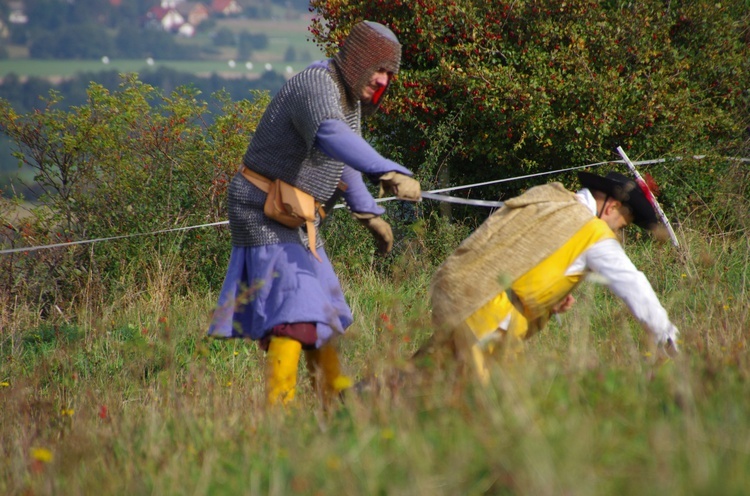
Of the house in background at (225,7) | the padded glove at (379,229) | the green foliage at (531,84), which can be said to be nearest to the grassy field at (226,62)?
the house in background at (225,7)

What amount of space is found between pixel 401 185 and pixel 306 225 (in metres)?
0.65

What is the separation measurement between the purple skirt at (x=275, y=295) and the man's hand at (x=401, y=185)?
59cm

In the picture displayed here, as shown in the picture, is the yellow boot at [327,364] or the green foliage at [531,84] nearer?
the yellow boot at [327,364]

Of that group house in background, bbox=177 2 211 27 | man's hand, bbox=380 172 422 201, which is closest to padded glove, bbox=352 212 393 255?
man's hand, bbox=380 172 422 201

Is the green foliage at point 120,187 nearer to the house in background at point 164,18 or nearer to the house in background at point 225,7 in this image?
the house in background at point 164,18

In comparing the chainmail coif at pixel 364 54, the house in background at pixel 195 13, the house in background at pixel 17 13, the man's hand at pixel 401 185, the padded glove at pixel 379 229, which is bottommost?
the house in background at pixel 195 13

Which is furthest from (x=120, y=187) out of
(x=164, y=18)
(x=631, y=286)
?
(x=164, y=18)

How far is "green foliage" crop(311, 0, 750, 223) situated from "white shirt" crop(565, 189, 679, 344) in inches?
176

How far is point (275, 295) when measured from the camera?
148 inches

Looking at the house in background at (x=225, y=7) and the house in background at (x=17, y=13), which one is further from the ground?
the house in background at (x=17, y=13)

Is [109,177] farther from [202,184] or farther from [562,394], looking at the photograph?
[562,394]

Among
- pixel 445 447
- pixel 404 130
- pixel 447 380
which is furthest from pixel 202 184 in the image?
pixel 445 447

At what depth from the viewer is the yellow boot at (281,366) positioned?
12.2ft

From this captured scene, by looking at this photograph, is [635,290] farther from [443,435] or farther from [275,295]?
[275,295]
